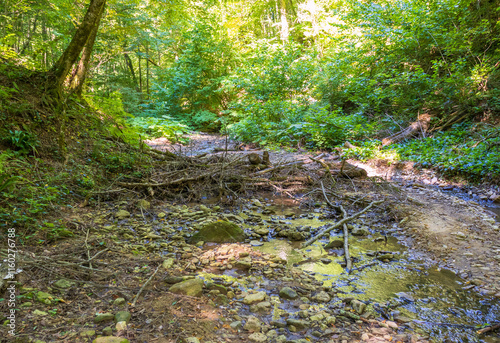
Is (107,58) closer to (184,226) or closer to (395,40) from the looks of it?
(184,226)

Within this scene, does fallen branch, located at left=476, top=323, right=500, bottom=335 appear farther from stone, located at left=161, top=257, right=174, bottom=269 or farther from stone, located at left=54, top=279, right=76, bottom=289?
stone, located at left=54, top=279, right=76, bottom=289

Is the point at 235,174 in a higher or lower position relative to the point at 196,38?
lower

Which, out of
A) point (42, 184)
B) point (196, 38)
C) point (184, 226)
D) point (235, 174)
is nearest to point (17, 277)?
point (42, 184)

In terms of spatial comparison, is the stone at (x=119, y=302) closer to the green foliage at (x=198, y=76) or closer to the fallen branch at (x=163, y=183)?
the fallen branch at (x=163, y=183)

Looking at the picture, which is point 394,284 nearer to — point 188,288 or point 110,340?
point 188,288

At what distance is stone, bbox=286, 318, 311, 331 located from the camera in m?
1.99

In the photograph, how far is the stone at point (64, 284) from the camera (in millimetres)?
1911

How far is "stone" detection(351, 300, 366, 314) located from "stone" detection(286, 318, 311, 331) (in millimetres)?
494

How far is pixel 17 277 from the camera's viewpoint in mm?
1791

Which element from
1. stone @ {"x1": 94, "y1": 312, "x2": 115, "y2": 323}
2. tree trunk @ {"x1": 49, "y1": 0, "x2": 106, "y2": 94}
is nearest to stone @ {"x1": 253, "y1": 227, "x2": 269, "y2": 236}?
stone @ {"x1": 94, "y1": 312, "x2": 115, "y2": 323}

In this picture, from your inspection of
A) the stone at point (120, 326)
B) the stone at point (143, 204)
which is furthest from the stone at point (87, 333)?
the stone at point (143, 204)

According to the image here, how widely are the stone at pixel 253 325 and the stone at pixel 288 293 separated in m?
0.45

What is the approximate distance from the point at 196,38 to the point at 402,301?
1658 cm

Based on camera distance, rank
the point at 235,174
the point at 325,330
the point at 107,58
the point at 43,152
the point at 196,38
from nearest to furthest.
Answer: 1. the point at 325,330
2. the point at 43,152
3. the point at 235,174
4. the point at 107,58
5. the point at 196,38
